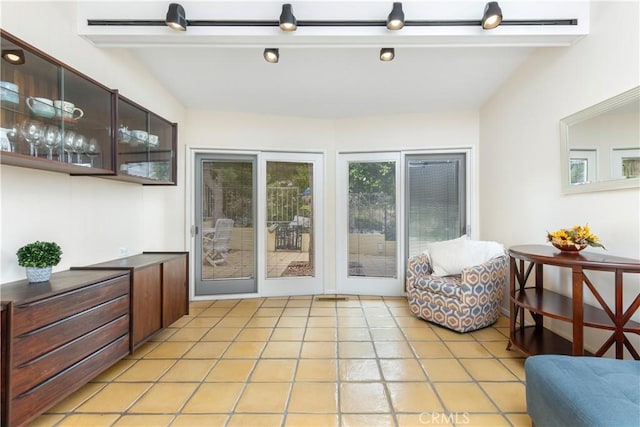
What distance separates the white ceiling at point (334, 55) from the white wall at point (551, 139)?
0.18 metres

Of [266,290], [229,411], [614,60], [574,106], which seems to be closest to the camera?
[229,411]

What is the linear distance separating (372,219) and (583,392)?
2.97 m

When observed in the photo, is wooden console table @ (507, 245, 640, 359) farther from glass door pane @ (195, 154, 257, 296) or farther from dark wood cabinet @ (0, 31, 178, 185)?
dark wood cabinet @ (0, 31, 178, 185)

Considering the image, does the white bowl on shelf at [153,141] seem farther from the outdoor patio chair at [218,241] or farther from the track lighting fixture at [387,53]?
the track lighting fixture at [387,53]

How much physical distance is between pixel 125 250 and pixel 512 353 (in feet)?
11.5

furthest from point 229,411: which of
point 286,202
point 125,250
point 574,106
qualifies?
point 574,106

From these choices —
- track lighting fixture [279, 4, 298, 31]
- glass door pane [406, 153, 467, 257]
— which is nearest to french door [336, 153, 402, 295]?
glass door pane [406, 153, 467, 257]

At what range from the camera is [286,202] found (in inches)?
160

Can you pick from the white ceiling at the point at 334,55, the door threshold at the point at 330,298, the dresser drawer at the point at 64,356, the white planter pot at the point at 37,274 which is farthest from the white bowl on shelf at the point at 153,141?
the door threshold at the point at 330,298

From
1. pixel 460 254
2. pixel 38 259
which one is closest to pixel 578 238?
pixel 460 254

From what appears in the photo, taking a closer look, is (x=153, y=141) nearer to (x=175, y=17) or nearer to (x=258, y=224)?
(x=175, y=17)

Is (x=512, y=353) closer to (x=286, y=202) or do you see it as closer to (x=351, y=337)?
(x=351, y=337)

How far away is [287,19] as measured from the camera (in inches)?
78.8

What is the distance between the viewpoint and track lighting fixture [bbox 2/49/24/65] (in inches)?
59.9
